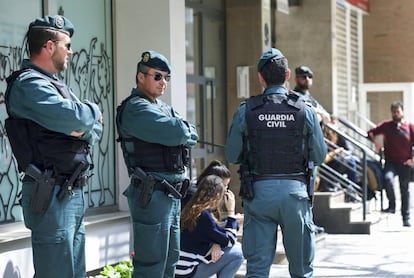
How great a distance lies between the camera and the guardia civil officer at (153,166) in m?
5.84

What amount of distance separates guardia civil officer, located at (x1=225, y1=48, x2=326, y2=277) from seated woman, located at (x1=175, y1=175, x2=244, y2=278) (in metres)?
0.92

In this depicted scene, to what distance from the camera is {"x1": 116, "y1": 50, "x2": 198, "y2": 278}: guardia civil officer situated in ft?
19.2

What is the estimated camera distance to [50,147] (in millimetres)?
4910

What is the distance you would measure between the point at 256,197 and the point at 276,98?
0.70m

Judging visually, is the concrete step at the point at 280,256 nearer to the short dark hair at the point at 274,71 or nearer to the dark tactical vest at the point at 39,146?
the short dark hair at the point at 274,71

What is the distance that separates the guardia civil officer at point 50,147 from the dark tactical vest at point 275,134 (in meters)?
1.38

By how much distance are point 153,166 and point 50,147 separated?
115cm

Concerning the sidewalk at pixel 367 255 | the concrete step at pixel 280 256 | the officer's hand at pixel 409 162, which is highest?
the officer's hand at pixel 409 162

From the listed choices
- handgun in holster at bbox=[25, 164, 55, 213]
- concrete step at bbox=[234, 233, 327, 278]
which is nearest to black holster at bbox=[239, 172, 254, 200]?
handgun in holster at bbox=[25, 164, 55, 213]

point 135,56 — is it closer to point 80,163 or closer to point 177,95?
point 177,95

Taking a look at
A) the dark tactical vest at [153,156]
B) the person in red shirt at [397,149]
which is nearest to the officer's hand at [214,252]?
the dark tactical vest at [153,156]

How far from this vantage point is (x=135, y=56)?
884cm

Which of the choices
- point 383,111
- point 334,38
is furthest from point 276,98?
point 383,111

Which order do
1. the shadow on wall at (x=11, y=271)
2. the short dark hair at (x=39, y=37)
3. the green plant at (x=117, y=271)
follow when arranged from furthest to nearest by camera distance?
the green plant at (x=117, y=271) → the shadow on wall at (x=11, y=271) → the short dark hair at (x=39, y=37)
